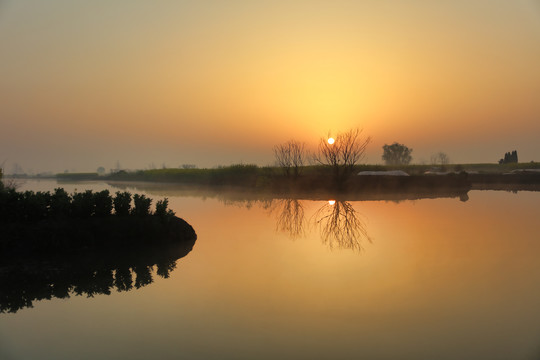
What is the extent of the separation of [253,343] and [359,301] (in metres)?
2.74

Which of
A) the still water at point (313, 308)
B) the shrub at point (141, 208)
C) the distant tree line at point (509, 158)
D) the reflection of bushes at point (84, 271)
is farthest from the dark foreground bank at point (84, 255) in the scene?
the distant tree line at point (509, 158)

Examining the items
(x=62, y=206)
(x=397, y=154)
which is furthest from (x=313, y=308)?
(x=397, y=154)

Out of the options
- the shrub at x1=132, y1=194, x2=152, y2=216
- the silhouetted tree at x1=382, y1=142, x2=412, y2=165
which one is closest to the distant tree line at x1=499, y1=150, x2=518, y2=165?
the silhouetted tree at x1=382, y1=142, x2=412, y2=165

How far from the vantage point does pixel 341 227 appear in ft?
60.6

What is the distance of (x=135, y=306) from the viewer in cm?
836

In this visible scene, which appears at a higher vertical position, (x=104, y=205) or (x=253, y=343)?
(x=104, y=205)

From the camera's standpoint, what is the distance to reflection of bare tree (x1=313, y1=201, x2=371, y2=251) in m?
15.1

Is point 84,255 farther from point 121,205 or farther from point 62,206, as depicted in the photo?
point 121,205

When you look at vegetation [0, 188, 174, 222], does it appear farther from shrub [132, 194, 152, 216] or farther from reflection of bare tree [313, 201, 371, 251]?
reflection of bare tree [313, 201, 371, 251]

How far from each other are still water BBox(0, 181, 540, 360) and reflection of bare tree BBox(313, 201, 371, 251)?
295 millimetres

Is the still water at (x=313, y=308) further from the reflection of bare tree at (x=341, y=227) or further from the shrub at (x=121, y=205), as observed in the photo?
the shrub at (x=121, y=205)

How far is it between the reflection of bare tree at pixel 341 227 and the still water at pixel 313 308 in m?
0.29

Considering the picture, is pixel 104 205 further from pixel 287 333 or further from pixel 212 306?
pixel 287 333

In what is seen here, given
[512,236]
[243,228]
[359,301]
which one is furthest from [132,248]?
[512,236]
